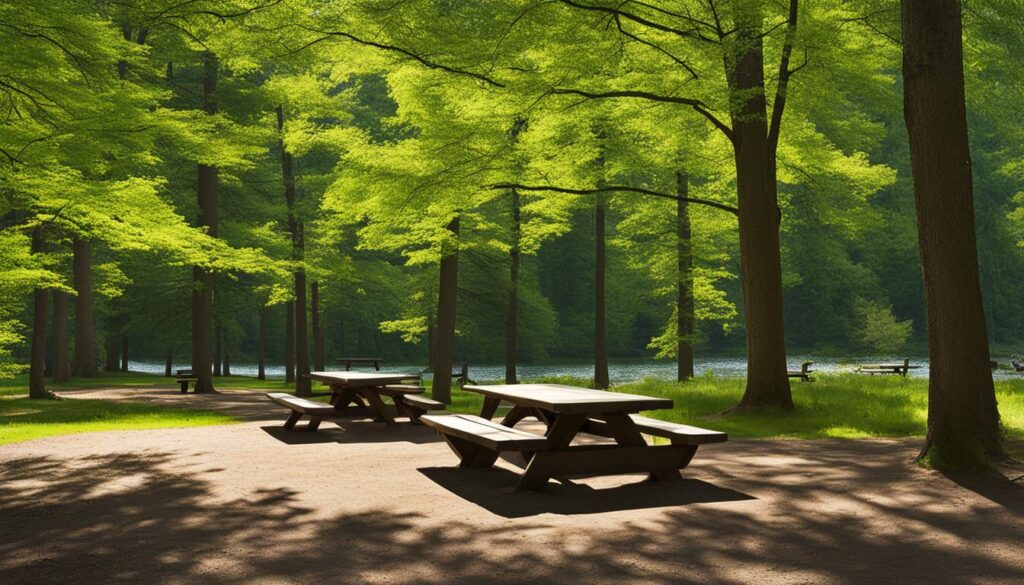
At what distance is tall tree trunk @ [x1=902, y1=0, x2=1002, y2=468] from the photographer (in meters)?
7.48

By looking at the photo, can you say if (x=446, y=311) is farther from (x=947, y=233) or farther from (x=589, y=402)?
(x=947, y=233)

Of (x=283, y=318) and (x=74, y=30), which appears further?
(x=283, y=318)

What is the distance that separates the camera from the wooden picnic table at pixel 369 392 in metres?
11.3

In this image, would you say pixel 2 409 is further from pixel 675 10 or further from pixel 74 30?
pixel 675 10

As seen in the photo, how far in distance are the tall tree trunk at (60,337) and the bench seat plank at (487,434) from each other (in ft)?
70.7

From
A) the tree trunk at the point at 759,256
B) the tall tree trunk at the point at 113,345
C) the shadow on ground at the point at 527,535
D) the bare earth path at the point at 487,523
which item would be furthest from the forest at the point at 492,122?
the tall tree trunk at the point at 113,345

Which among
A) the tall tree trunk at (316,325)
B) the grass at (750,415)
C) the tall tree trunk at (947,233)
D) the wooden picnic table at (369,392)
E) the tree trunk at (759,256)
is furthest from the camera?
the tall tree trunk at (316,325)

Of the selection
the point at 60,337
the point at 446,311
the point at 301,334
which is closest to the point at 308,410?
the point at 446,311

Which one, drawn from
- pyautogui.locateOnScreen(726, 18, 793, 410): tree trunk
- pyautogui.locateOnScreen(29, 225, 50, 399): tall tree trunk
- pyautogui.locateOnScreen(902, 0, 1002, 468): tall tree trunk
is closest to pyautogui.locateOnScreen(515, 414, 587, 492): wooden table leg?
pyautogui.locateOnScreen(902, 0, 1002, 468): tall tree trunk

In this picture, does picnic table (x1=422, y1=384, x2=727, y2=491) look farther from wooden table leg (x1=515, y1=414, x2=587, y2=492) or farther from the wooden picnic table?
the wooden picnic table

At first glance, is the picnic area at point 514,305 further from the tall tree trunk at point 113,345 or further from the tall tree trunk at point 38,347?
the tall tree trunk at point 113,345

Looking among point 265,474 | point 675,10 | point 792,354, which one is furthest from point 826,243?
point 265,474

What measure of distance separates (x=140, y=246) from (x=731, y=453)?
11.4 m

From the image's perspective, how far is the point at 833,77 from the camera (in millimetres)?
13055
